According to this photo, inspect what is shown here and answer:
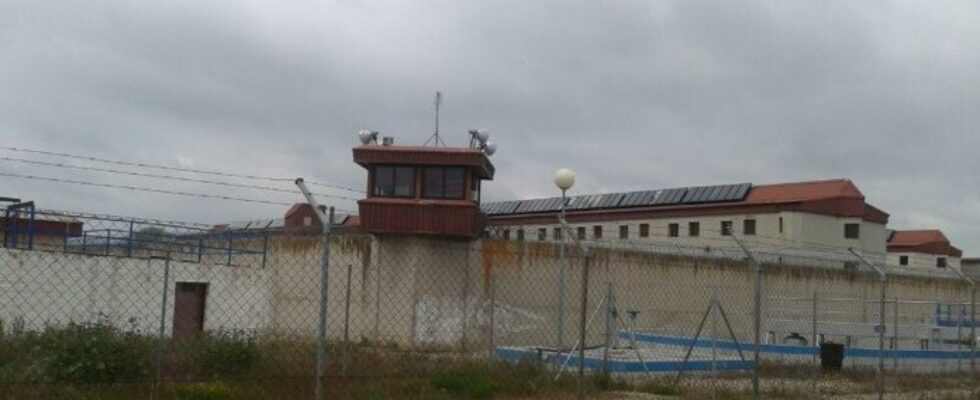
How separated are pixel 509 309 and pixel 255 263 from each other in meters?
7.13

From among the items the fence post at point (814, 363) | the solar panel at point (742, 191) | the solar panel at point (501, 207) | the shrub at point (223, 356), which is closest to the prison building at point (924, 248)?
the solar panel at point (742, 191)

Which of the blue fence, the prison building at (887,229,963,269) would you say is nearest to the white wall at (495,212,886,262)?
the prison building at (887,229,963,269)

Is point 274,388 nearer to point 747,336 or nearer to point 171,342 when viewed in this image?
point 171,342

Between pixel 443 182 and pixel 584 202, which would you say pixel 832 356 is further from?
pixel 584 202

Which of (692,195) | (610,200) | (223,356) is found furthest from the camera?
(610,200)

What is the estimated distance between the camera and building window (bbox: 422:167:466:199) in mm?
27328

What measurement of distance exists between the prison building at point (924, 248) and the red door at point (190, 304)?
186 feet

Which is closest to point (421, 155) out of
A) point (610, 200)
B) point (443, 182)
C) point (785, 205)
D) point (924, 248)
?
point (443, 182)

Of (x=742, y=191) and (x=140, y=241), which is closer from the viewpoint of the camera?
(x=140, y=241)

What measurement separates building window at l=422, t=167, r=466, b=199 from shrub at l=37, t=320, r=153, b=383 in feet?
52.3

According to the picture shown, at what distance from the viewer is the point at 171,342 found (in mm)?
13578

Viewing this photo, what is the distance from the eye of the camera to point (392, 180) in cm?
2762

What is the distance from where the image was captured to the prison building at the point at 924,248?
72.1 metres

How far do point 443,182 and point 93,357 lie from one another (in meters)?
16.8
